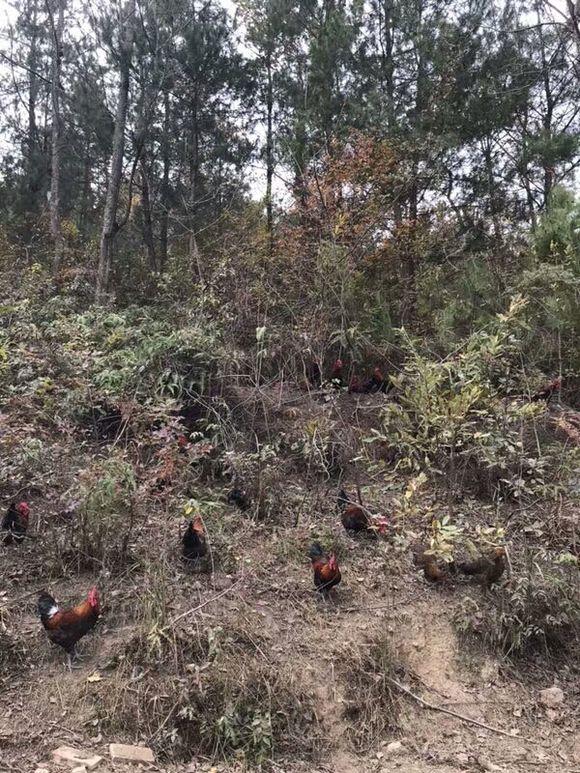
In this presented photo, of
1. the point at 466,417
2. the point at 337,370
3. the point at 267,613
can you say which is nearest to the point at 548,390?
the point at 466,417

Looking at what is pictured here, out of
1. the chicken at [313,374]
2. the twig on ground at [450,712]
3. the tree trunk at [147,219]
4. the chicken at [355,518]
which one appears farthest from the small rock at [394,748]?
the tree trunk at [147,219]

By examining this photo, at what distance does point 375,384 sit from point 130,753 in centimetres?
445

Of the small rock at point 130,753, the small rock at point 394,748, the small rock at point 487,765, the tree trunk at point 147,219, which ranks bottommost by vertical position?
the small rock at point 487,765

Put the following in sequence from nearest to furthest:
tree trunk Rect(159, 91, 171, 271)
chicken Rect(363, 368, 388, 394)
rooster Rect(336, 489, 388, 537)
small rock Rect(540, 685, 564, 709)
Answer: small rock Rect(540, 685, 564, 709), rooster Rect(336, 489, 388, 537), chicken Rect(363, 368, 388, 394), tree trunk Rect(159, 91, 171, 271)

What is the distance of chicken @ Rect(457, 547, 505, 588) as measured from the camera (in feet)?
12.2

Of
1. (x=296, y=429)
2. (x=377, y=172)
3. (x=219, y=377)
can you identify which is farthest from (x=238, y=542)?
(x=377, y=172)

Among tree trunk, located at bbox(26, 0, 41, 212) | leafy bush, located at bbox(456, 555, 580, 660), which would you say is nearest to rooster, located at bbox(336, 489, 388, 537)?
leafy bush, located at bbox(456, 555, 580, 660)

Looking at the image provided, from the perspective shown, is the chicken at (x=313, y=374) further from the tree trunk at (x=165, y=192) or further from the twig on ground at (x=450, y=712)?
the tree trunk at (x=165, y=192)

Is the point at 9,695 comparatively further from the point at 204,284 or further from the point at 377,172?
the point at 377,172

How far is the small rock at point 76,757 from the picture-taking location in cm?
251

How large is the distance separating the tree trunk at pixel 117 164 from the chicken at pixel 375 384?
4903 mm

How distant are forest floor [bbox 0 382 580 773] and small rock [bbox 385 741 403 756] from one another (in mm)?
11

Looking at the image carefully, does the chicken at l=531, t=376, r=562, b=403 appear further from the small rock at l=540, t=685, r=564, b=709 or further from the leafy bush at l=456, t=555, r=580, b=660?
the small rock at l=540, t=685, r=564, b=709

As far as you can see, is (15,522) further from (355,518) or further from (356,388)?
(356,388)
